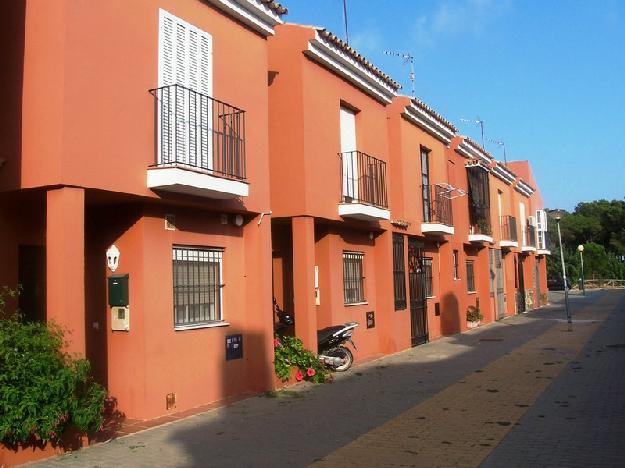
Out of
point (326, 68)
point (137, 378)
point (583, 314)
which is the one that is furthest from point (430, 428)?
point (583, 314)

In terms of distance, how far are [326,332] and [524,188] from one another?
22.6 m

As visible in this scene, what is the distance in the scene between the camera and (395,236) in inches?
600

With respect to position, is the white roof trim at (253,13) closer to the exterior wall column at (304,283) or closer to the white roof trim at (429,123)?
the exterior wall column at (304,283)

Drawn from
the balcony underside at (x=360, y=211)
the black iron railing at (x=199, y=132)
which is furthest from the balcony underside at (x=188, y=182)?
the balcony underside at (x=360, y=211)

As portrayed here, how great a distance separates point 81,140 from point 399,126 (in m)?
9.97

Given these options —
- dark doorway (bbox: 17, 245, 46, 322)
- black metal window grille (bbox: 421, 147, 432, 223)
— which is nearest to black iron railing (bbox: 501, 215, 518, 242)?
black metal window grille (bbox: 421, 147, 432, 223)

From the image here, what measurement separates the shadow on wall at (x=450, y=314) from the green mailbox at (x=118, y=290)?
493 inches

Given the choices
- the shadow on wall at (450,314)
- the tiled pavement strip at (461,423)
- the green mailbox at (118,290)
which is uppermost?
the green mailbox at (118,290)

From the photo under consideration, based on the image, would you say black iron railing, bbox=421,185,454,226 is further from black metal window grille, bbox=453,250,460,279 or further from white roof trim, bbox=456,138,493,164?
white roof trim, bbox=456,138,493,164

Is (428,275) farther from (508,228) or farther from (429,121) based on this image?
(508,228)

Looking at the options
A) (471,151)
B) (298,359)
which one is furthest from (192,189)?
(471,151)

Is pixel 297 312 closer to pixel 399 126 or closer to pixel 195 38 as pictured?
pixel 195 38

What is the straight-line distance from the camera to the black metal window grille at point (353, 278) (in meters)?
13.6

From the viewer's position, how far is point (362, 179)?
13453 millimetres
